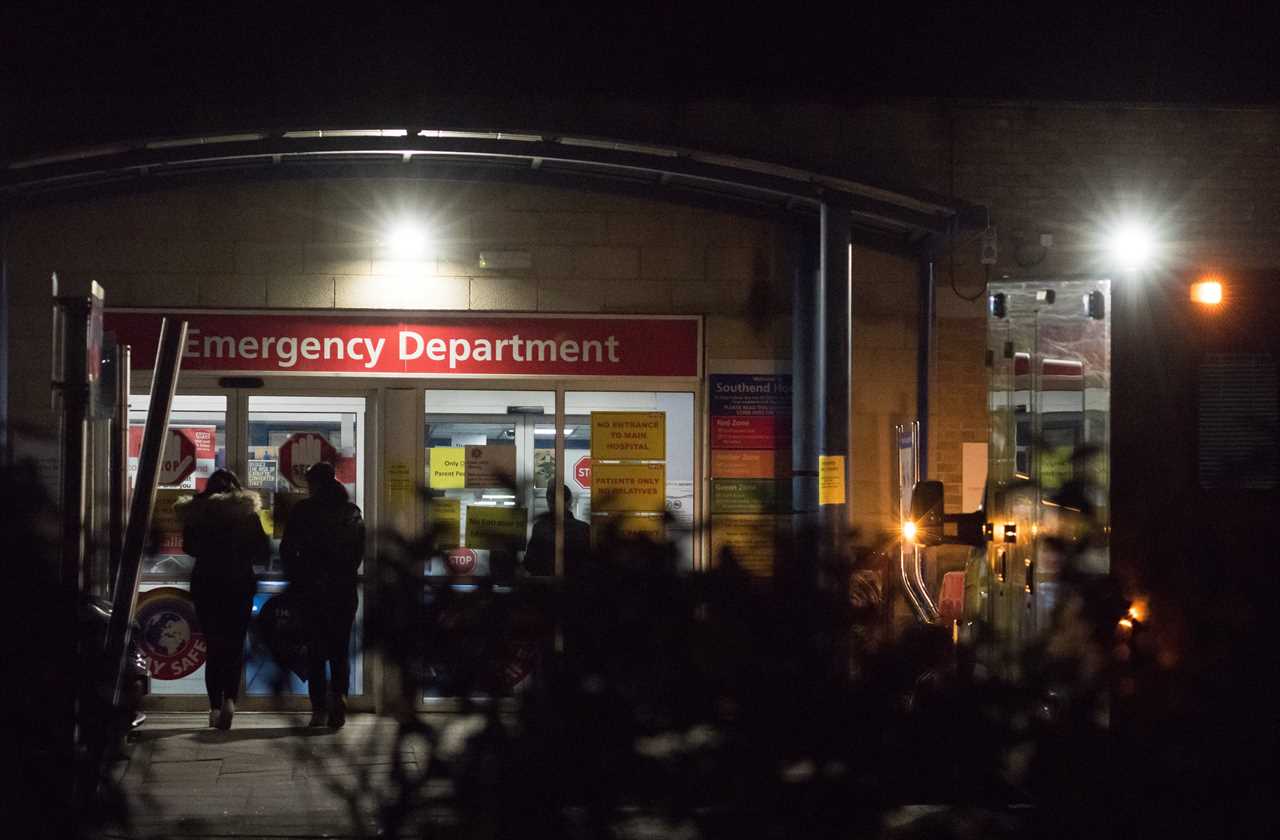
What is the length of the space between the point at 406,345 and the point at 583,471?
161 cm

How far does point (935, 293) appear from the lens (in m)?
11.4

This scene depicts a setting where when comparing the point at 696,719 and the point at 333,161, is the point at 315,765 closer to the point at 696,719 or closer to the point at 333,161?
the point at 696,719

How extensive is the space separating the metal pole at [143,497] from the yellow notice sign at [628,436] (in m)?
6.33

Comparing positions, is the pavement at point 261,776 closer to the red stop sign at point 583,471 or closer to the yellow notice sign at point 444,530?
the yellow notice sign at point 444,530

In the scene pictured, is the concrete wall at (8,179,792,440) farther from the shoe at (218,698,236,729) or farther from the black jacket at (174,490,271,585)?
the shoe at (218,698,236,729)

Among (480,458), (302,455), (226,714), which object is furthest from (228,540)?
(480,458)

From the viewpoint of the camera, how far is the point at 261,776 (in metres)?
8.77

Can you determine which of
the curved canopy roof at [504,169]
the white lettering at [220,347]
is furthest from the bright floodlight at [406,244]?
the white lettering at [220,347]

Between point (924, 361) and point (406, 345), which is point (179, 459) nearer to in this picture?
point (406, 345)

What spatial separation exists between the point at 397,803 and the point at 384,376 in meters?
8.78

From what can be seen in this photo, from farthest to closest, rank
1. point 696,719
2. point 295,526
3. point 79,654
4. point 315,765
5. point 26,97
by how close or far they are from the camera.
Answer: point 26,97
point 295,526
point 79,654
point 315,765
point 696,719

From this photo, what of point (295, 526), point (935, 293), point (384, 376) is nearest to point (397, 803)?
point (295, 526)

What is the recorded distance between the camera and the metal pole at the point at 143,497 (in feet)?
11.9

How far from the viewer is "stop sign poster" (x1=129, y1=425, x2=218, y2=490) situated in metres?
11.0
